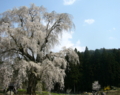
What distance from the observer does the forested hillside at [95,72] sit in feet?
99.7

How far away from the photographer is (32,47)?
503 inches

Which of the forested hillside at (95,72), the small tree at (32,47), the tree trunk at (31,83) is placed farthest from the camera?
the forested hillside at (95,72)

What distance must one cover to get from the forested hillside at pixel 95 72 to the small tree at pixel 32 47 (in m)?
16.3

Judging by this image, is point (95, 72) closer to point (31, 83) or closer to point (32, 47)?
point (31, 83)

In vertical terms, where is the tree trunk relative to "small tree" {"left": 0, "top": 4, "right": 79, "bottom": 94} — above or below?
below

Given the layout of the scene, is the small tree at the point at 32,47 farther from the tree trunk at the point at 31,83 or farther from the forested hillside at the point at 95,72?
the forested hillside at the point at 95,72

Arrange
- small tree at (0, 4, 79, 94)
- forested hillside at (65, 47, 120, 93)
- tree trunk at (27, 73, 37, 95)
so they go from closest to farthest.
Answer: small tree at (0, 4, 79, 94) < tree trunk at (27, 73, 37, 95) < forested hillside at (65, 47, 120, 93)

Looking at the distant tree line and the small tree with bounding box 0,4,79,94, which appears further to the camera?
the distant tree line

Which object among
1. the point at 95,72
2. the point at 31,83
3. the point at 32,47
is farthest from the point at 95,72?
the point at 32,47

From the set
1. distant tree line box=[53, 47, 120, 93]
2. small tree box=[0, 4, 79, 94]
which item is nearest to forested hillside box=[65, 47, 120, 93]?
distant tree line box=[53, 47, 120, 93]

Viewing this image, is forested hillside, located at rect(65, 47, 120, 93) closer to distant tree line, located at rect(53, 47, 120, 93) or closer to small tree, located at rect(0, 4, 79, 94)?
distant tree line, located at rect(53, 47, 120, 93)

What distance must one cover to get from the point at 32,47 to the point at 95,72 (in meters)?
23.0

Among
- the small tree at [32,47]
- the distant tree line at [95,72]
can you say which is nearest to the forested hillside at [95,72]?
the distant tree line at [95,72]

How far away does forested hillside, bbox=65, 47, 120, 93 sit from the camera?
30391 millimetres
